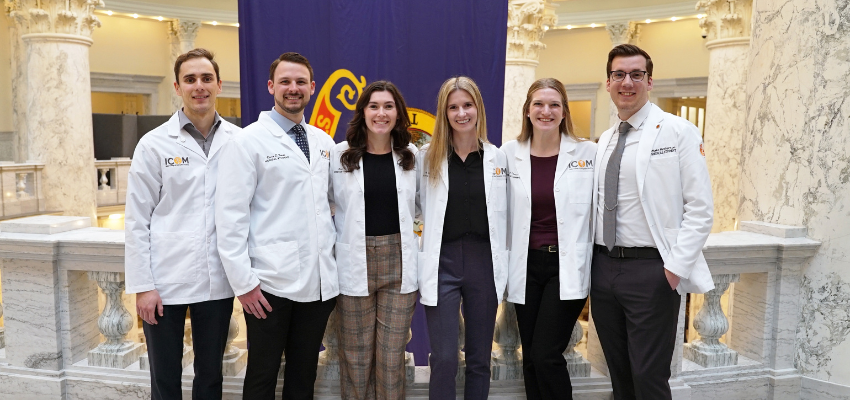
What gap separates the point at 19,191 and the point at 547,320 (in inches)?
411

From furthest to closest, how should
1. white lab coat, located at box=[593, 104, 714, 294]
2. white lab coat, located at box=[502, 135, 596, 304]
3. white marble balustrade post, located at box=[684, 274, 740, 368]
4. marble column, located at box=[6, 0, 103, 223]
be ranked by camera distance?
marble column, located at box=[6, 0, 103, 223], white marble balustrade post, located at box=[684, 274, 740, 368], white lab coat, located at box=[502, 135, 596, 304], white lab coat, located at box=[593, 104, 714, 294]

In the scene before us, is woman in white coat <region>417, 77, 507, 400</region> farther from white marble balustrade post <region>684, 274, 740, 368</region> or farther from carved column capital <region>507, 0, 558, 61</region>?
carved column capital <region>507, 0, 558, 61</region>

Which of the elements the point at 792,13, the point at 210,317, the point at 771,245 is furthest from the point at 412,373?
the point at 792,13

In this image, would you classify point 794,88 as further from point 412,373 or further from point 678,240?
point 412,373

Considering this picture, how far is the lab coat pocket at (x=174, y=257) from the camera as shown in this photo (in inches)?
107

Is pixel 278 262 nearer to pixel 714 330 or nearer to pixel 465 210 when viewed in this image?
pixel 465 210

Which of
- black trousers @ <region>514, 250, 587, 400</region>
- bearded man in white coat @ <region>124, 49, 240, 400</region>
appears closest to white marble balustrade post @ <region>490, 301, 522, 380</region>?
black trousers @ <region>514, 250, 587, 400</region>

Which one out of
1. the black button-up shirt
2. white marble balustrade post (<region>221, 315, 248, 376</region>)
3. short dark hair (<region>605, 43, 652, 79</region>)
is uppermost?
short dark hair (<region>605, 43, 652, 79</region>)

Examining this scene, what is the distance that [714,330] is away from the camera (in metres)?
3.64

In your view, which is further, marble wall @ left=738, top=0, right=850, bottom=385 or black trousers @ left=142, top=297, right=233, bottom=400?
marble wall @ left=738, top=0, right=850, bottom=385

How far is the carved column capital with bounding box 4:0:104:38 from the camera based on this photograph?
9.16 metres

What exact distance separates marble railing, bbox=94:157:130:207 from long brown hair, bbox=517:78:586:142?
1183cm

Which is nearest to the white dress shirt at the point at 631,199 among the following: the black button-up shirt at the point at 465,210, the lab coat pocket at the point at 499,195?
the lab coat pocket at the point at 499,195

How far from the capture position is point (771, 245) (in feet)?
11.7
